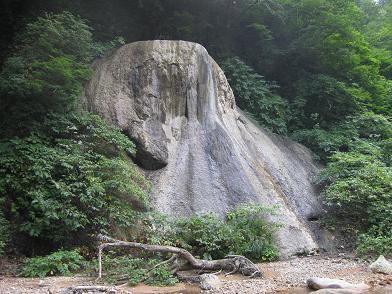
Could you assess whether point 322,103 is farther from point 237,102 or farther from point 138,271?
point 138,271

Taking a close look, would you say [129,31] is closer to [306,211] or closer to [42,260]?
[306,211]

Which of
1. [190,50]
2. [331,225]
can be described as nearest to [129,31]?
[190,50]

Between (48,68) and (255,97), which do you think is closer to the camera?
(48,68)

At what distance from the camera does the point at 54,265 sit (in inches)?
305

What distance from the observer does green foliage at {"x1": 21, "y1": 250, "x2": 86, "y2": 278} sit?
7.55 m

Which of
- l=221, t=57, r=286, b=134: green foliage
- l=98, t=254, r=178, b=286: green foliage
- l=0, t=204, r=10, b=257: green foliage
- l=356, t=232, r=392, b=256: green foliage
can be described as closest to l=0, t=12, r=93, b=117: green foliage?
l=0, t=204, r=10, b=257: green foliage

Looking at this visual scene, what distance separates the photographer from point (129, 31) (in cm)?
1636

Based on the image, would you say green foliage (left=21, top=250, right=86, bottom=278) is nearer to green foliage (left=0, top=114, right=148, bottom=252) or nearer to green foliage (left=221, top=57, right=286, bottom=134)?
green foliage (left=0, top=114, right=148, bottom=252)

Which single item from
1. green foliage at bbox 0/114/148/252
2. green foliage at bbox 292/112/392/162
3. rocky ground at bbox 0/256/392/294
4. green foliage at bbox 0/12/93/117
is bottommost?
rocky ground at bbox 0/256/392/294

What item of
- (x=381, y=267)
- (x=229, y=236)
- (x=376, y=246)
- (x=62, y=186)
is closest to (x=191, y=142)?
(x=229, y=236)

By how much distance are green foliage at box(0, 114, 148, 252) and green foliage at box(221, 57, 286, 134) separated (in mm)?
7759

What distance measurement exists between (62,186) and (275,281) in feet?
16.3

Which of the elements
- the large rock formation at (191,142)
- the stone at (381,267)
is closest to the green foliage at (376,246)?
the stone at (381,267)

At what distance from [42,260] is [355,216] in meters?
9.29
